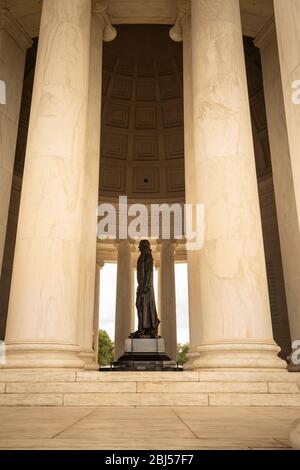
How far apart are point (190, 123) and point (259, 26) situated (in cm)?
2892

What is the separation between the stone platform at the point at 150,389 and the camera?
133 feet

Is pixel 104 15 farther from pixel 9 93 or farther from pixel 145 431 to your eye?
pixel 145 431

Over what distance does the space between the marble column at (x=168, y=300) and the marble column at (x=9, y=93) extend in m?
76.2

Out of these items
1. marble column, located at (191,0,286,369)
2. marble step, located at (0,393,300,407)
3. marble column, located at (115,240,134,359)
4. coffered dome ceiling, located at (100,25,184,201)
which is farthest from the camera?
coffered dome ceiling, located at (100,25,184,201)

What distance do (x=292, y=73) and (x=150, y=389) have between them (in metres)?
32.4

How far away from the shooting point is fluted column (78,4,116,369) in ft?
209

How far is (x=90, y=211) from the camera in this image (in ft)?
227

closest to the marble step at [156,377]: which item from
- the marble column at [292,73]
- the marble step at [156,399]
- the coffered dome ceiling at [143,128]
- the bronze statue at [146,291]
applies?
the marble step at [156,399]

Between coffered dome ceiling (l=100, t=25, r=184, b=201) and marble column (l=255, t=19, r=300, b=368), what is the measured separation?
220ft

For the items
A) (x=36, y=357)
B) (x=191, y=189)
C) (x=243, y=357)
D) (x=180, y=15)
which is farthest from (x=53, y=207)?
(x=180, y=15)

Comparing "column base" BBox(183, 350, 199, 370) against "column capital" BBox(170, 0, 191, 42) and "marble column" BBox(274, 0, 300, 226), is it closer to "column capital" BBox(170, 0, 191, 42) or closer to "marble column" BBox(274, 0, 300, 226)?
"marble column" BBox(274, 0, 300, 226)

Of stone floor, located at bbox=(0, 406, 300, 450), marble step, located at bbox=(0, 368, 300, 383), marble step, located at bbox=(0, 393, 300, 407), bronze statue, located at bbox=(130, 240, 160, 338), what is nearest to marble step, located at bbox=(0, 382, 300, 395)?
marble step, located at bbox=(0, 393, 300, 407)

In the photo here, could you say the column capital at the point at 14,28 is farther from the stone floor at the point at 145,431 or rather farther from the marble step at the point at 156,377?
the stone floor at the point at 145,431
